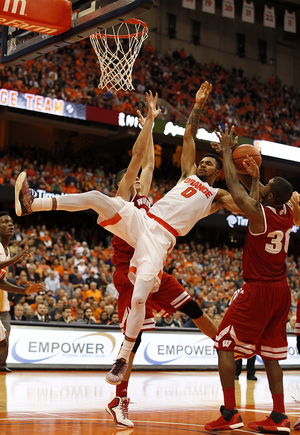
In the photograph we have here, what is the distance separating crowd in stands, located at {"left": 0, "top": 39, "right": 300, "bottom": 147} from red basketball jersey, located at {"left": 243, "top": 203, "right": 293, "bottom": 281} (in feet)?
46.9

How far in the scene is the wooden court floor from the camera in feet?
15.8

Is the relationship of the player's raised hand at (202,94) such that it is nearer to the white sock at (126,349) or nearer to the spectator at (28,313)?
the white sock at (126,349)

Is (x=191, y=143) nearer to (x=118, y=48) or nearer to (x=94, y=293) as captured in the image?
(x=118, y=48)

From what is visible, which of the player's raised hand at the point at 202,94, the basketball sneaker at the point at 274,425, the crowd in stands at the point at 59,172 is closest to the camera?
the basketball sneaker at the point at 274,425

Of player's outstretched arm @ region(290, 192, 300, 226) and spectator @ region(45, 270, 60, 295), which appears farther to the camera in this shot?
spectator @ region(45, 270, 60, 295)

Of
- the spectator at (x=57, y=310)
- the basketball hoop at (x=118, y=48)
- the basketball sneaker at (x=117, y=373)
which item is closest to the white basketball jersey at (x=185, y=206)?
the basketball sneaker at (x=117, y=373)

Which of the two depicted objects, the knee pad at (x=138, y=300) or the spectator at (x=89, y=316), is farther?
the spectator at (x=89, y=316)

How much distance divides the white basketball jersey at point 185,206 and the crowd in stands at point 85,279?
550 centimetres

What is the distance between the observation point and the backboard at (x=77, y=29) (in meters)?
6.04

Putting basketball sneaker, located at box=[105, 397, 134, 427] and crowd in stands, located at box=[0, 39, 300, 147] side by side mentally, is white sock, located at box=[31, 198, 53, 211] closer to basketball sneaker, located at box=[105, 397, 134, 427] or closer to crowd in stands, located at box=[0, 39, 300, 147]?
basketball sneaker, located at box=[105, 397, 134, 427]

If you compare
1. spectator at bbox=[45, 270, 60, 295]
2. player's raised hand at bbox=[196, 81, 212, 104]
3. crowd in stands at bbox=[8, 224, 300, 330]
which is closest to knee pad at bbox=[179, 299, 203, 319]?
player's raised hand at bbox=[196, 81, 212, 104]

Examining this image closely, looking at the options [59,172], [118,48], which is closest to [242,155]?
Answer: [118,48]

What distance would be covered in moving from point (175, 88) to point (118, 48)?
15641mm

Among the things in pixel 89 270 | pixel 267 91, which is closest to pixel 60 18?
pixel 89 270
